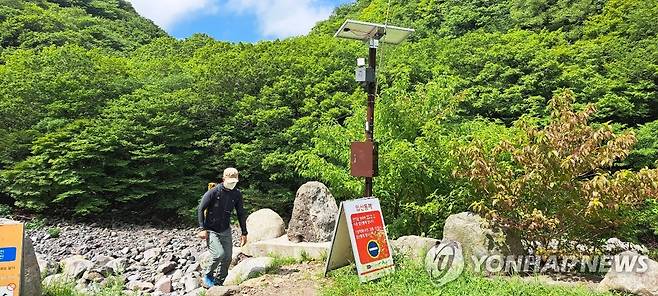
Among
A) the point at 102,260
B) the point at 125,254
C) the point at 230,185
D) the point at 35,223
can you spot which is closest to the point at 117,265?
the point at 102,260

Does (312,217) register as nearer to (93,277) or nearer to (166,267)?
(166,267)

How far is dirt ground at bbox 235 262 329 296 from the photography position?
4.94m

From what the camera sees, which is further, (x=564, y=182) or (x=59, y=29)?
(x=59, y=29)

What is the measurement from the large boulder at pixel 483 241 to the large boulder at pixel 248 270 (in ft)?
8.39

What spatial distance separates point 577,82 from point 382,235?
44.7ft

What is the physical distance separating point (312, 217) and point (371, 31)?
11.5 feet

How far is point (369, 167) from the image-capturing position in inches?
208

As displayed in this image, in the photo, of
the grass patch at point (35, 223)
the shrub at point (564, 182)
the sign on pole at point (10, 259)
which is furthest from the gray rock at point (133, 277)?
the grass patch at point (35, 223)

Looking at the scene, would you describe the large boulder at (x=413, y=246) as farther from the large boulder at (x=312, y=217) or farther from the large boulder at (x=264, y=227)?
the large boulder at (x=264, y=227)

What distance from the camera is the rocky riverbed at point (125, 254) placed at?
8.08 metres

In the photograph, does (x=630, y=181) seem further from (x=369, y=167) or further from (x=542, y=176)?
(x=369, y=167)

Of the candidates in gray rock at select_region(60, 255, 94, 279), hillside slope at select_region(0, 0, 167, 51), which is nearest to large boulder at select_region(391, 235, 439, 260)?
gray rock at select_region(60, 255, 94, 279)

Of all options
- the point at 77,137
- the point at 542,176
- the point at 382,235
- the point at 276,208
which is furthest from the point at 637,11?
the point at 77,137

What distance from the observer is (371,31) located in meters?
5.47
